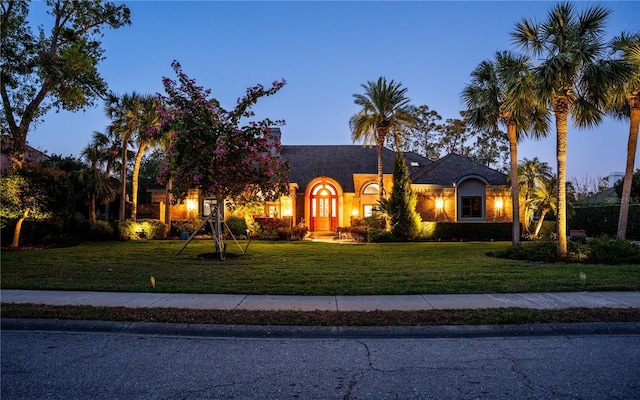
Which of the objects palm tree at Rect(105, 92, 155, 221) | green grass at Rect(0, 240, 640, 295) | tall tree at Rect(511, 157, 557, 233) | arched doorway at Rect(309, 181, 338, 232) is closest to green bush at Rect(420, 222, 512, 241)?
tall tree at Rect(511, 157, 557, 233)

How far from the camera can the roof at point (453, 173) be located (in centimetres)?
2725

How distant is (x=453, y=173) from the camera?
93.0 ft

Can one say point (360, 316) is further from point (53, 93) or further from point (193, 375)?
point (53, 93)

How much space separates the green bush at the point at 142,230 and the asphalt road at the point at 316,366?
18.2m

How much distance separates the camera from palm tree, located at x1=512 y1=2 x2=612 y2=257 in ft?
42.8

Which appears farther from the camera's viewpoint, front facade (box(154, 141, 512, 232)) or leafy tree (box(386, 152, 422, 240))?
front facade (box(154, 141, 512, 232))

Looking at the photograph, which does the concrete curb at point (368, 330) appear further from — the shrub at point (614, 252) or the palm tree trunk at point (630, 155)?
the palm tree trunk at point (630, 155)

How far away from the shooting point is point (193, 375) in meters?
4.54

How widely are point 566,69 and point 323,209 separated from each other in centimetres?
1901

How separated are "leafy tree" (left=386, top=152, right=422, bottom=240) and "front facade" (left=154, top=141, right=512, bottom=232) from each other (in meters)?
3.50

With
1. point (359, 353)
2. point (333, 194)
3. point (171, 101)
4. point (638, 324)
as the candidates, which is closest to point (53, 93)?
point (171, 101)

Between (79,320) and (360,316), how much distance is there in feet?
14.0

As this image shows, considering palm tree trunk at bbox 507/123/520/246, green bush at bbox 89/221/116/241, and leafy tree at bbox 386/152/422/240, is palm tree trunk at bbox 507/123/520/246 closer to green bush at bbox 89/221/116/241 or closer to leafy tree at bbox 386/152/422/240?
leafy tree at bbox 386/152/422/240

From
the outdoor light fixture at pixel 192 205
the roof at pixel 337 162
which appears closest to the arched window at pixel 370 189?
the roof at pixel 337 162
